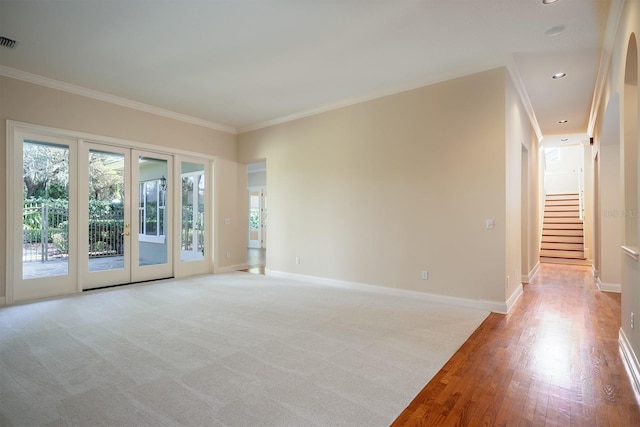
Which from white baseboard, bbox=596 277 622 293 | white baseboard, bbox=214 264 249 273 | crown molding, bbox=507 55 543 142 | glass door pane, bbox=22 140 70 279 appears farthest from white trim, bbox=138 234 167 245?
white baseboard, bbox=596 277 622 293

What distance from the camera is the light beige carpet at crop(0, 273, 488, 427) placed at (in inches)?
76.6

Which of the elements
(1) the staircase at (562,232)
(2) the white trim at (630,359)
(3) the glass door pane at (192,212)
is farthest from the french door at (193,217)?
(1) the staircase at (562,232)

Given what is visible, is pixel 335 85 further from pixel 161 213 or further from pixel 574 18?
pixel 161 213

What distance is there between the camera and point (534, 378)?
7.75 feet

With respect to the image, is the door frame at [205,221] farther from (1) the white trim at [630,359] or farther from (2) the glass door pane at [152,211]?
(1) the white trim at [630,359]

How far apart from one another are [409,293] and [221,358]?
2.86 m

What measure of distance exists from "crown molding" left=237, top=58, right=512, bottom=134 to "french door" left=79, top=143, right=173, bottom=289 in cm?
223

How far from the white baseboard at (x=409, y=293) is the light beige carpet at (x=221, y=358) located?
156 mm

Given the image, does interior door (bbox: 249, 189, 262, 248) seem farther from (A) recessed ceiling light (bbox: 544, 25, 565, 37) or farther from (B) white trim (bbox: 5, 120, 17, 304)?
(A) recessed ceiling light (bbox: 544, 25, 565, 37)

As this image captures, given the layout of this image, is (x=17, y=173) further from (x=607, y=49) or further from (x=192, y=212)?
(x=607, y=49)

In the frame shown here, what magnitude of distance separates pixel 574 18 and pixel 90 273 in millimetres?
6796

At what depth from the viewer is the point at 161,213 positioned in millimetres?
6020

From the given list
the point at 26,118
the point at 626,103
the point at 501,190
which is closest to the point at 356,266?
the point at 501,190

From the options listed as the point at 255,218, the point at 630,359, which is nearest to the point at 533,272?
the point at 630,359
